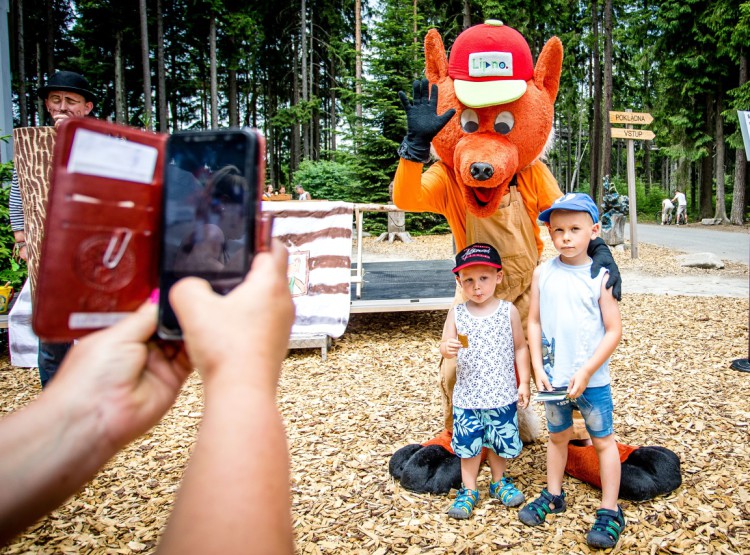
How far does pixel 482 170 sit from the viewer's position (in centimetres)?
225

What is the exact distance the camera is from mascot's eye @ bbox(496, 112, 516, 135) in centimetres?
244

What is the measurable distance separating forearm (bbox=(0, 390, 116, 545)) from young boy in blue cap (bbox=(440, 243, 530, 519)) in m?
1.90

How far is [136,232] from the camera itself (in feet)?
2.40

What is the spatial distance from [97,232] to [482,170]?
71.3 inches

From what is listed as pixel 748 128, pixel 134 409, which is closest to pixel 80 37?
pixel 748 128

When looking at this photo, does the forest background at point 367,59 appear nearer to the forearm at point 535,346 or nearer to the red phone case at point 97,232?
the forearm at point 535,346

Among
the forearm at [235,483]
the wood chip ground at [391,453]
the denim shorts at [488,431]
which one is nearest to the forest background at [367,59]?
the wood chip ground at [391,453]

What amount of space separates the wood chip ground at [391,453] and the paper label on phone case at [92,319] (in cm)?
183

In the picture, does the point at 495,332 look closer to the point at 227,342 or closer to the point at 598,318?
the point at 598,318

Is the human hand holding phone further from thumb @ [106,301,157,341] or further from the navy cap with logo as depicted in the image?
the navy cap with logo

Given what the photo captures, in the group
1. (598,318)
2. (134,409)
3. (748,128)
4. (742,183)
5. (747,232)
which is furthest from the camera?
(742,183)

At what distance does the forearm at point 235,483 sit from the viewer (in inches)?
19.4

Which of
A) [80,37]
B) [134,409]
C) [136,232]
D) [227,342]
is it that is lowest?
[134,409]

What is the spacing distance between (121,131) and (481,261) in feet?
6.13
